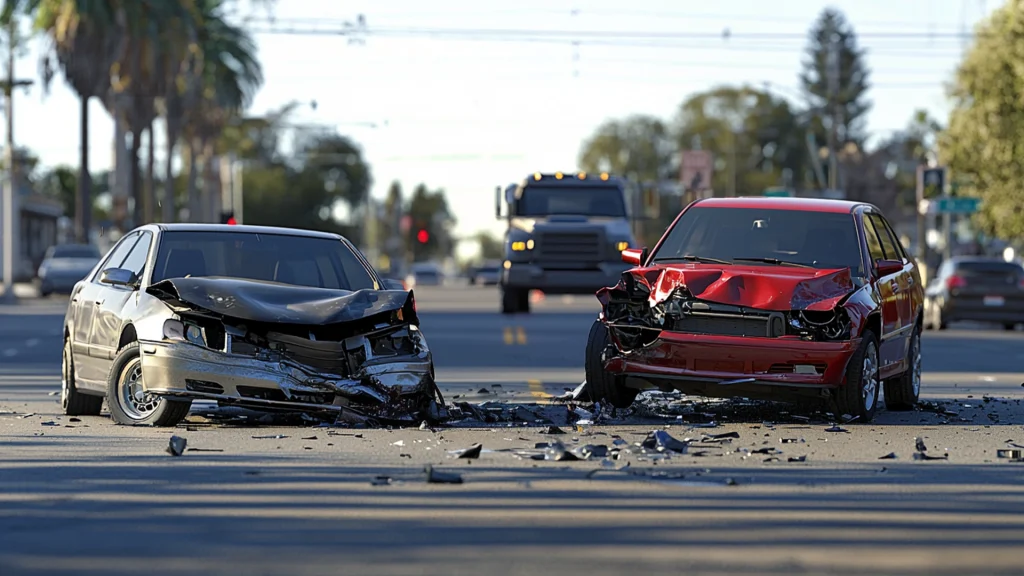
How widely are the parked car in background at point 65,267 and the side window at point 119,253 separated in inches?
1603

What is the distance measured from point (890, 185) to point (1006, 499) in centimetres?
12594

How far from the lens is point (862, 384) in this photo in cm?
1326

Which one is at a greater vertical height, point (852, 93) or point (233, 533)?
point (852, 93)

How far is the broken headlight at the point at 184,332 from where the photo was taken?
39.9 feet

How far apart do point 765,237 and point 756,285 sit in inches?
52.8

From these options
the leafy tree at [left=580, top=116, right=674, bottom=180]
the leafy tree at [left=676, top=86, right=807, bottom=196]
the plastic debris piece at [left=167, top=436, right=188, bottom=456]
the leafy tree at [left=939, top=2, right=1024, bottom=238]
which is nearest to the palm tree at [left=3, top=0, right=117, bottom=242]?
the leafy tree at [left=939, top=2, right=1024, bottom=238]

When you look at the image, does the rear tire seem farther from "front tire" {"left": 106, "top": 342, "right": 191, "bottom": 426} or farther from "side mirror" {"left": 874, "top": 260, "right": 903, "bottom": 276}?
"front tire" {"left": 106, "top": 342, "right": 191, "bottom": 426}

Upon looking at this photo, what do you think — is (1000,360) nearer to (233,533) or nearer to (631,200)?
(631,200)

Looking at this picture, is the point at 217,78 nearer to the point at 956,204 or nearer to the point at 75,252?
the point at 75,252

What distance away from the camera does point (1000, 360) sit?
76.6 feet

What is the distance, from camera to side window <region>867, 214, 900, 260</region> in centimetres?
1522

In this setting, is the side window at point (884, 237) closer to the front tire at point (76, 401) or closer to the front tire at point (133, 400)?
the front tire at point (133, 400)

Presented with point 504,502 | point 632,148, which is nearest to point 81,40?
point 504,502

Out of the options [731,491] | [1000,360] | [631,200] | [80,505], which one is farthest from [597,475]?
[631,200]
